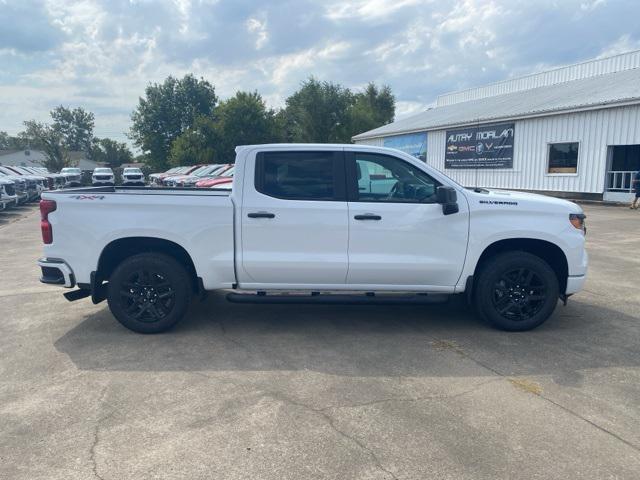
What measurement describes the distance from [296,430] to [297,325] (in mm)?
2242

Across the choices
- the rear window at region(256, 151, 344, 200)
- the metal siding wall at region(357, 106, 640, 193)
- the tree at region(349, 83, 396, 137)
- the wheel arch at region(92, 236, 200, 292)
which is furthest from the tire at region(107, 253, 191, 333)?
the tree at region(349, 83, 396, 137)

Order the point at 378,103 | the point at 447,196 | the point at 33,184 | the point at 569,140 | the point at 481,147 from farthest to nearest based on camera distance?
the point at 378,103
the point at 481,147
the point at 33,184
the point at 569,140
the point at 447,196

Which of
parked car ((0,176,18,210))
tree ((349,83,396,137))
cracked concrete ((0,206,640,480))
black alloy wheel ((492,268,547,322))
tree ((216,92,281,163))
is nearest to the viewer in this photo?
cracked concrete ((0,206,640,480))

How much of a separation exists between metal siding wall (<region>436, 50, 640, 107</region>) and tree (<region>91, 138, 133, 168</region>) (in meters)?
91.2

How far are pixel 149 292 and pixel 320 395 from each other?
7.51ft

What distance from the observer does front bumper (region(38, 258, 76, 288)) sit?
5199 millimetres

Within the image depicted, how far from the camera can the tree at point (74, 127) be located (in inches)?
5054

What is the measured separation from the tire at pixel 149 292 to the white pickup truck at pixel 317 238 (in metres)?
0.01

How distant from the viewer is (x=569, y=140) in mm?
20812

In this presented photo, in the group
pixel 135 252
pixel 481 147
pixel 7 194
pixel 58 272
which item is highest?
pixel 481 147

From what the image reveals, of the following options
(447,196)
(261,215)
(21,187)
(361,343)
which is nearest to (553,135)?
(447,196)

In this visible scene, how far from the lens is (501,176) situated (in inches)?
971

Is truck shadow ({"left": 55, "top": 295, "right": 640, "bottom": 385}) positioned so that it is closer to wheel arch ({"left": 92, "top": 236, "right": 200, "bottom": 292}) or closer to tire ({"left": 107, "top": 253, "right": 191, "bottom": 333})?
tire ({"left": 107, "top": 253, "right": 191, "bottom": 333})

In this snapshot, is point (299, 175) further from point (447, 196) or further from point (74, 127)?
point (74, 127)
